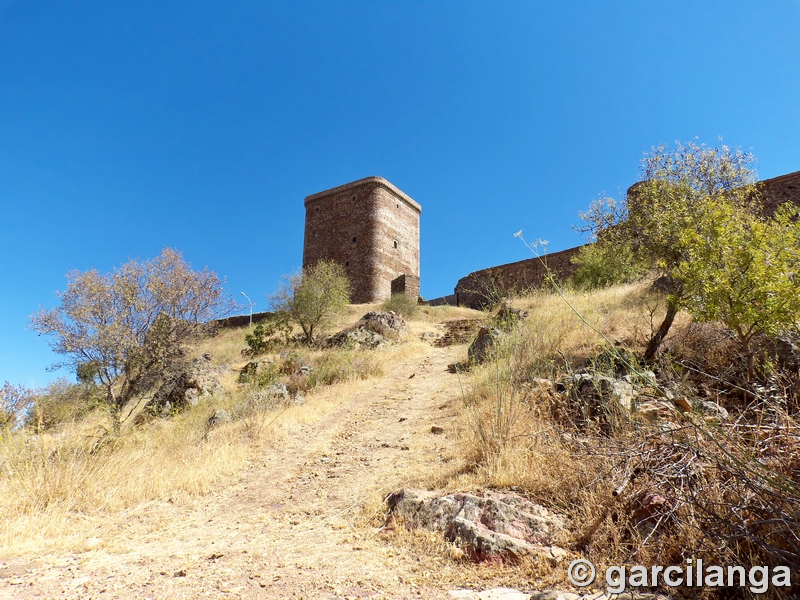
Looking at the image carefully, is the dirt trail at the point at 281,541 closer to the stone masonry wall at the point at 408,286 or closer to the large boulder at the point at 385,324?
the large boulder at the point at 385,324

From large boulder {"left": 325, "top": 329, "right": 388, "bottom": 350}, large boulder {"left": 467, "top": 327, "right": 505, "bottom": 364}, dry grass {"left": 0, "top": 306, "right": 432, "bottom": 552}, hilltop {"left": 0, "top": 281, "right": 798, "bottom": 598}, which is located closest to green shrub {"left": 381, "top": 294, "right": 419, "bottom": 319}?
large boulder {"left": 325, "top": 329, "right": 388, "bottom": 350}

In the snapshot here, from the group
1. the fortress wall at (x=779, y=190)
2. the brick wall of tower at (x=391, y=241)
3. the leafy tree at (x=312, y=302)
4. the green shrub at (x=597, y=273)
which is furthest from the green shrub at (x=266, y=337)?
the fortress wall at (x=779, y=190)

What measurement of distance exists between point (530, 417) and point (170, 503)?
367cm

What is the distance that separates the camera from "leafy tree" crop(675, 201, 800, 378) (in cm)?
371

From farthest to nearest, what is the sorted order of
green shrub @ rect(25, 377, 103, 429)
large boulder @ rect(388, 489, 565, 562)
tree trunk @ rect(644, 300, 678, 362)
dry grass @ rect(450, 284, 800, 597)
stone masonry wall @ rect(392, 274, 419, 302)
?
stone masonry wall @ rect(392, 274, 419, 302) < green shrub @ rect(25, 377, 103, 429) < tree trunk @ rect(644, 300, 678, 362) < large boulder @ rect(388, 489, 565, 562) < dry grass @ rect(450, 284, 800, 597)

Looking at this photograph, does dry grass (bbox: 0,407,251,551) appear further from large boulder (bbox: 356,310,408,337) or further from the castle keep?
the castle keep

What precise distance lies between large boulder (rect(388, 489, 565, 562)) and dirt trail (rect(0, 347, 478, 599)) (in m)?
0.25

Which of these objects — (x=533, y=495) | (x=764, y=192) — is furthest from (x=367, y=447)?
(x=764, y=192)

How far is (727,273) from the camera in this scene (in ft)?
13.9

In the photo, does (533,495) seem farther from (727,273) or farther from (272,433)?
(272,433)

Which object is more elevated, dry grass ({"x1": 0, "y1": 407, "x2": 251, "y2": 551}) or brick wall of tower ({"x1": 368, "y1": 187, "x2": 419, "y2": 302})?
brick wall of tower ({"x1": 368, "y1": 187, "x2": 419, "y2": 302})

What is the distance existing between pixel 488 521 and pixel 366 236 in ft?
73.3

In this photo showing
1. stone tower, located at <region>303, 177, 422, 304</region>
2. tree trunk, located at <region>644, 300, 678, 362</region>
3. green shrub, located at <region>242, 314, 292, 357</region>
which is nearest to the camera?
tree trunk, located at <region>644, 300, 678, 362</region>

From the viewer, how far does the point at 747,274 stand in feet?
13.4
